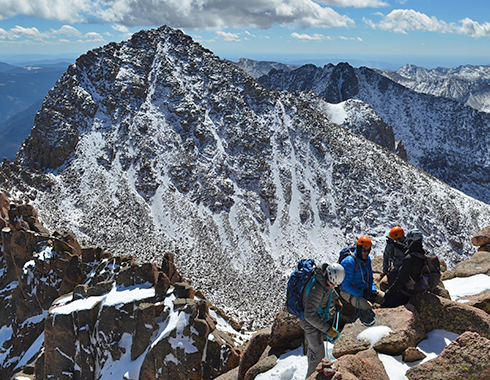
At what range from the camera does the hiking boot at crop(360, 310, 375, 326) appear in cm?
1144

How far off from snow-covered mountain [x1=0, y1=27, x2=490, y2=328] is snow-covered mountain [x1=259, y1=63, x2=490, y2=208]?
9222 centimetres

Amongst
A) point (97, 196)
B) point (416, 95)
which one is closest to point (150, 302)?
point (97, 196)

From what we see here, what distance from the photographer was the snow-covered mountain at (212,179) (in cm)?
6512

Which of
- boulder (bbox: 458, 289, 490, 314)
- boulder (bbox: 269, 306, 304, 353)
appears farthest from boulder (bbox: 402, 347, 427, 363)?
boulder (bbox: 458, 289, 490, 314)

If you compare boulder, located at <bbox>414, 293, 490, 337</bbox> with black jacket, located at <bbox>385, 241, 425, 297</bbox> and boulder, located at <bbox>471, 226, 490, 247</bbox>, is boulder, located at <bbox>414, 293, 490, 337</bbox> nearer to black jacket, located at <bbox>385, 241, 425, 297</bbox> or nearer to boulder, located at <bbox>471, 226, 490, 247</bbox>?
black jacket, located at <bbox>385, 241, 425, 297</bbox>

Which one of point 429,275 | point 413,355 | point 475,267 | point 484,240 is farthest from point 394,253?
point 484,240

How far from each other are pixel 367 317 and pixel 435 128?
204 metres

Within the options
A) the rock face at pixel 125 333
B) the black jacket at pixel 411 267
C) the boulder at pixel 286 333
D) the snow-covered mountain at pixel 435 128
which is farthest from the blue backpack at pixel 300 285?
the snow-covered mountain at pixel 435 128

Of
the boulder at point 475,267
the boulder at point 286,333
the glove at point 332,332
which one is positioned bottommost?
the boulder at point 286,333

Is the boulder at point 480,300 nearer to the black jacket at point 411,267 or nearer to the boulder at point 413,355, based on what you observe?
the black jacket at point 411,267

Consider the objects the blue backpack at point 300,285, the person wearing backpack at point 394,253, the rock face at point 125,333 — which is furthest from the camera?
the rock face at point 125,333

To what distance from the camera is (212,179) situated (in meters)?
80.4

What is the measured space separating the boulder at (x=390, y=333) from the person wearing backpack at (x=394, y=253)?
5.11ft

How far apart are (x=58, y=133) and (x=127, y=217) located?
32223mm
